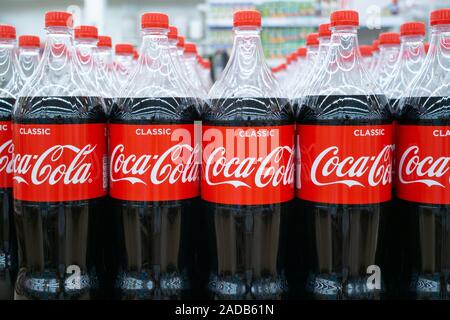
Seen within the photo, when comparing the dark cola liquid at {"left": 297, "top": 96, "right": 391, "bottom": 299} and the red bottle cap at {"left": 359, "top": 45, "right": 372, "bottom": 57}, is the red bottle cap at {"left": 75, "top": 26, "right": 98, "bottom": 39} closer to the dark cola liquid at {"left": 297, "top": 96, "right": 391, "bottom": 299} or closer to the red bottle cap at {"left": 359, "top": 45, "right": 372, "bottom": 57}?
the dark cola liquid at {"left": 297, "top": 96, "right": 391, "bottom": 299}

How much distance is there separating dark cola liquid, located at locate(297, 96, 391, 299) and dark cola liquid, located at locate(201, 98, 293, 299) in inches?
2.9

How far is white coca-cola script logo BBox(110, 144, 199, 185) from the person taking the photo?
1174 millimetres

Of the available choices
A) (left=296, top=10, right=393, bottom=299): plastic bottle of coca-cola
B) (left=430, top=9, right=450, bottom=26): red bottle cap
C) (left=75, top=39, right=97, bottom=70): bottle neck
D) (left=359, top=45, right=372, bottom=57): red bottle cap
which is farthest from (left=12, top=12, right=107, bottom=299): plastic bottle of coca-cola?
(left=359, top=45, right=372, bottom=57): red bottle cap

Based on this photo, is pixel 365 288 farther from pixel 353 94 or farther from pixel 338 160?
pixel 353 94

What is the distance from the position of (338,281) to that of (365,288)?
0.07 meters

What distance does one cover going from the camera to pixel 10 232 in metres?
1.38

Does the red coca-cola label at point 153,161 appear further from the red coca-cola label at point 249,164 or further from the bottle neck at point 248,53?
the bottle neck at point 248,53

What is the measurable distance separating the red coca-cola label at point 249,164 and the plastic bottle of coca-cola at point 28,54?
79 cm

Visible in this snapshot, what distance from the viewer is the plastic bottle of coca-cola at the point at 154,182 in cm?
118

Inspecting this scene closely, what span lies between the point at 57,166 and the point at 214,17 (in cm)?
402

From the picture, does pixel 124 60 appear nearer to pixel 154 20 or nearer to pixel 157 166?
pixel 154 20

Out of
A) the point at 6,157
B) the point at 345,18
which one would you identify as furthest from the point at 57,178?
the point at 345,18

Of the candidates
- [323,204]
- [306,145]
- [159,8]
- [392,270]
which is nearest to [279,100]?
[306,145]

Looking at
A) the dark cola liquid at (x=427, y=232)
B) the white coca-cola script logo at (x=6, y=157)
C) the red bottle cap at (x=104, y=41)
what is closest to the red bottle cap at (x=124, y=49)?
the red bottle cap at (x=104, y=41)
